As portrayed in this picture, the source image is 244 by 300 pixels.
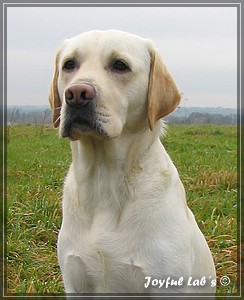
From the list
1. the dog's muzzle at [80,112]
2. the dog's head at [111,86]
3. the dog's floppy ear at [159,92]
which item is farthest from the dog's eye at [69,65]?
the dog's floppy ear at [159,92]

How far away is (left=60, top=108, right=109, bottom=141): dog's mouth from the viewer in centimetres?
284

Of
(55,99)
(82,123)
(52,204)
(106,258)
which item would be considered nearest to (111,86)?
(82,123)

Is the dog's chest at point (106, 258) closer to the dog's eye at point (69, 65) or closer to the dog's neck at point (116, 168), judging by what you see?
the dog's neck at point (116, 168)

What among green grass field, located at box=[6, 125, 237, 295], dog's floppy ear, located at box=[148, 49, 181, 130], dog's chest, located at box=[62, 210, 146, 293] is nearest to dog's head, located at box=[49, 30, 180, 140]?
dog's floppy ear, located at box=[148, 49, 181, 130]

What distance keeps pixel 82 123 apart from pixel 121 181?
406 mm

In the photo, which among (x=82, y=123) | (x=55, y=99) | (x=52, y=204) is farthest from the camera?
(x=52, y=204)

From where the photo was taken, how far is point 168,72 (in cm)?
319

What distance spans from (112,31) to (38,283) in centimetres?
189

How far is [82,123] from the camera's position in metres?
2.87

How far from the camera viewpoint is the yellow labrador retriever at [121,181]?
9.48 ft

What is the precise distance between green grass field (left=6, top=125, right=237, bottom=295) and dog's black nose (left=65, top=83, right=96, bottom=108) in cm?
75

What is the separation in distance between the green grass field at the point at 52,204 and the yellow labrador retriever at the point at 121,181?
1.30 ft

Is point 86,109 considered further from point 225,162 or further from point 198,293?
point 225,162

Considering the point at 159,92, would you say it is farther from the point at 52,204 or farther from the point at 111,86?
the point at 52,204
